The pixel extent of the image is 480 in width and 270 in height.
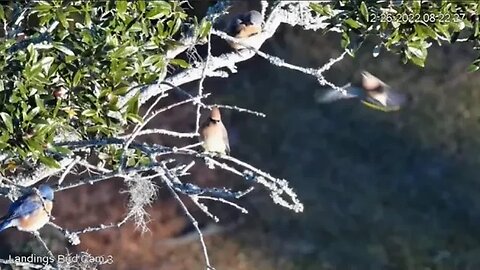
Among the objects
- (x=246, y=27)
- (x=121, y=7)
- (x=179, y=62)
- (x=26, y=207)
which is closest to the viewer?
(x=121, y=7)

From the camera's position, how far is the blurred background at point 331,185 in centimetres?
582

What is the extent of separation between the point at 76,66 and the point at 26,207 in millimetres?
790

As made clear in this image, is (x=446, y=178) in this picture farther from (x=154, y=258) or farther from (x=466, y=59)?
(x=154, y=258)

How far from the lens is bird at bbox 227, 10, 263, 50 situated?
Answer: 278 cm

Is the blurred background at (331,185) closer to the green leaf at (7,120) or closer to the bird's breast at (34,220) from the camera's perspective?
the bird's breast at (34,220)

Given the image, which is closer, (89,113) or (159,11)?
(159,11)

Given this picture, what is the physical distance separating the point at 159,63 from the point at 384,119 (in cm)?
450

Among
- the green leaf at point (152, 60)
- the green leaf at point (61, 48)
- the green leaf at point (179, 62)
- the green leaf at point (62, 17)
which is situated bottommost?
the green leaf at point (179, 62)

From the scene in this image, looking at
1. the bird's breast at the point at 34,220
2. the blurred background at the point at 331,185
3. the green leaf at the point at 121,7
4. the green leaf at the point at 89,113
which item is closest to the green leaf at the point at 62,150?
the green leaf at the point at 89,113

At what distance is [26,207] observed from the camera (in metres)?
3.06

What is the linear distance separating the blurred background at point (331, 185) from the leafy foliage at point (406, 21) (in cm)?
326

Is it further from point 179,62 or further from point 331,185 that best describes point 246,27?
point 331,185

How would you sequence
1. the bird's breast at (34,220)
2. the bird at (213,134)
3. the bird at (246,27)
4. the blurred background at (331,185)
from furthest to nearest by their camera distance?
1. the blurred background at (331,185)
2. the bird at (213,134)
3. the bird's breast at (34,220)
4. the bird at (246,27)

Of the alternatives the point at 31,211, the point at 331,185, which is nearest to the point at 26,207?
the point at 31,211
